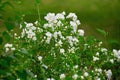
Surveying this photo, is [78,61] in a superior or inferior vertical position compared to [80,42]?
inferior

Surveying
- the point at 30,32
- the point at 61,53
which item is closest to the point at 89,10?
the point at 30,32

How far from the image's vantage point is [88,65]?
13.5ft

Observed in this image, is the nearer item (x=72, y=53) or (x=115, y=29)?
(x=72, y=53)

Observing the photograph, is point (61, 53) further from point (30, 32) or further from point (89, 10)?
point (89, 10)

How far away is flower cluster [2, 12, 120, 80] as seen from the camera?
3.70 m

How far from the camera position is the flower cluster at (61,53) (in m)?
3.70

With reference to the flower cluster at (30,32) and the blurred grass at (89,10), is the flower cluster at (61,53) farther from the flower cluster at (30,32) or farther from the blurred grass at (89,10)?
the blurred grass at (89,10)

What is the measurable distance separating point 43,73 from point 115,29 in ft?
14.3

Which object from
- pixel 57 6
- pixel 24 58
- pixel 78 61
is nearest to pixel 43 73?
pixel 24 58

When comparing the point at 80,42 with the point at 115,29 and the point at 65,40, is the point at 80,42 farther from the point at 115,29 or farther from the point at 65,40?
the point at 115,29

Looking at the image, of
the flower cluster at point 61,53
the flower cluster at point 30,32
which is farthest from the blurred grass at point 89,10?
the flower cluster at point 30,32

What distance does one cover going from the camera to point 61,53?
386cm

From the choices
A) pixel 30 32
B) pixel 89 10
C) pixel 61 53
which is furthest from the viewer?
pixel 89 10

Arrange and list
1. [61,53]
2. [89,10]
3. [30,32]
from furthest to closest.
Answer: [89,10] < [30,32] < [61,53]
